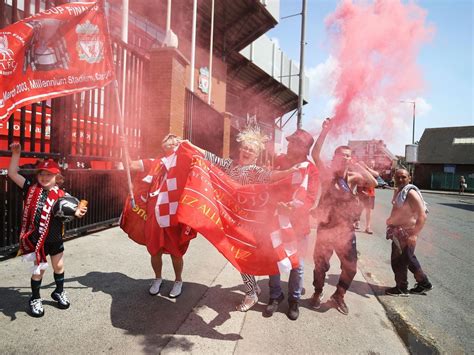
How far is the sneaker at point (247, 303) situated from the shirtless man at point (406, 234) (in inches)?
78.5

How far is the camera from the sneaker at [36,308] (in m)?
2.73

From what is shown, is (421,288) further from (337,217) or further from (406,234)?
(337,217)

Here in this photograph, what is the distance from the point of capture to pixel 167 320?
9.48 ft

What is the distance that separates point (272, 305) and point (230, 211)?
1108 mm

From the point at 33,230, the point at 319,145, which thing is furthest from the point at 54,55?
the point at 319,145

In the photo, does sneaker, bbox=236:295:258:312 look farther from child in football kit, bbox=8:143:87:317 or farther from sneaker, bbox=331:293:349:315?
child in football kit, bbox=8:143:87:317

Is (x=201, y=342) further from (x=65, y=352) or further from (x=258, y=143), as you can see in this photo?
(x=258, y=143)

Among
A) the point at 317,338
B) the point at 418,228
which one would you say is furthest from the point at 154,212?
the point at 418,228

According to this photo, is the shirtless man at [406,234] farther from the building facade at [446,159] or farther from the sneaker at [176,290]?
the building facade at [446,159]

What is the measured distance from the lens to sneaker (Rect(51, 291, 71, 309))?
9.55 ft

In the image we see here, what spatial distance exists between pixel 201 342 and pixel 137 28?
32.2 feet

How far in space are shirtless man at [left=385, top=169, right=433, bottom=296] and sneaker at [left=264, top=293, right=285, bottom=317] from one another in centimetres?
171

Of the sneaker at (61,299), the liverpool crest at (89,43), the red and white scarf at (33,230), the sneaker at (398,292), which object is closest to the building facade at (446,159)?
the sneaker at (398,292)

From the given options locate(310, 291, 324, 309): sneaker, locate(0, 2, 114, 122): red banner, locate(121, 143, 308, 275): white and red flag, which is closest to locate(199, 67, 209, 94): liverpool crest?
locate(0, 2, 114, 122): red banner
